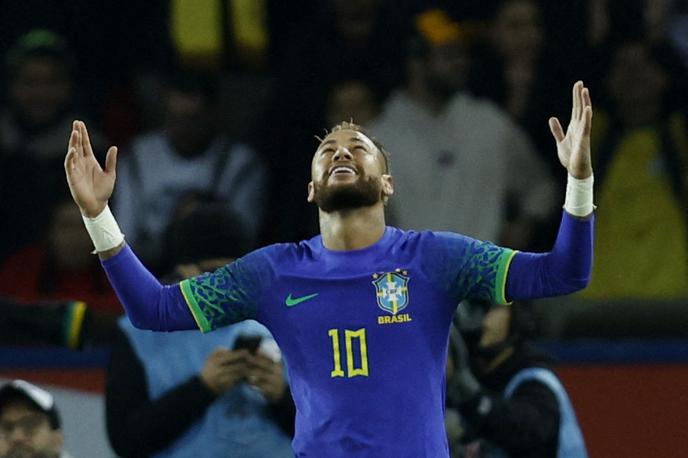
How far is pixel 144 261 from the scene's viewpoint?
8.23m

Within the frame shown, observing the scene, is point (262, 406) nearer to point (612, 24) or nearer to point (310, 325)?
point (310, 325)

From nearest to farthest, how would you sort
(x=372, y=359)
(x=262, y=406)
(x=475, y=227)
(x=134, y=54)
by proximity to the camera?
1. (x=372, y=359)
2. (x=262, y=406)
3. (x=475, y=227)
4. (x=134, y=54)

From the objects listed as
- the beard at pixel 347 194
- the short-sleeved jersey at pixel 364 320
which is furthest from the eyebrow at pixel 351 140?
the short-sleeved jersey at pixel 364 320

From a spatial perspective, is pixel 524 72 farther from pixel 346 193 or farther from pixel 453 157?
pixel 346 193

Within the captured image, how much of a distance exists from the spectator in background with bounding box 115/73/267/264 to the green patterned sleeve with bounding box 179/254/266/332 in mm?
2915

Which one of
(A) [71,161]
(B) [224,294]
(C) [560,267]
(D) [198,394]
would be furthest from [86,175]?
(C) [560,267]

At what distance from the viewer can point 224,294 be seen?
5.30m

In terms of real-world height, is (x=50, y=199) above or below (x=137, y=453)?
above

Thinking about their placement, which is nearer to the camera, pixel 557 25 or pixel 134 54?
pixel 557 25

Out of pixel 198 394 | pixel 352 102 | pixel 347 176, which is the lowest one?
pixel 198 394

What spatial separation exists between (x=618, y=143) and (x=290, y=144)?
152 centimetres

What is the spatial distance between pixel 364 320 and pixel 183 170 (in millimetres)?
3268

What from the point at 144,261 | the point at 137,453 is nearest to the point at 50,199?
the point at 144,261

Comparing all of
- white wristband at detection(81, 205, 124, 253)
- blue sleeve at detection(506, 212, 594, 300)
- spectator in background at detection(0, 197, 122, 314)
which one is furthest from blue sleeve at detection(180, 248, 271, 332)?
Answer: spectator in background at detection(0, 197, 122, 314)
